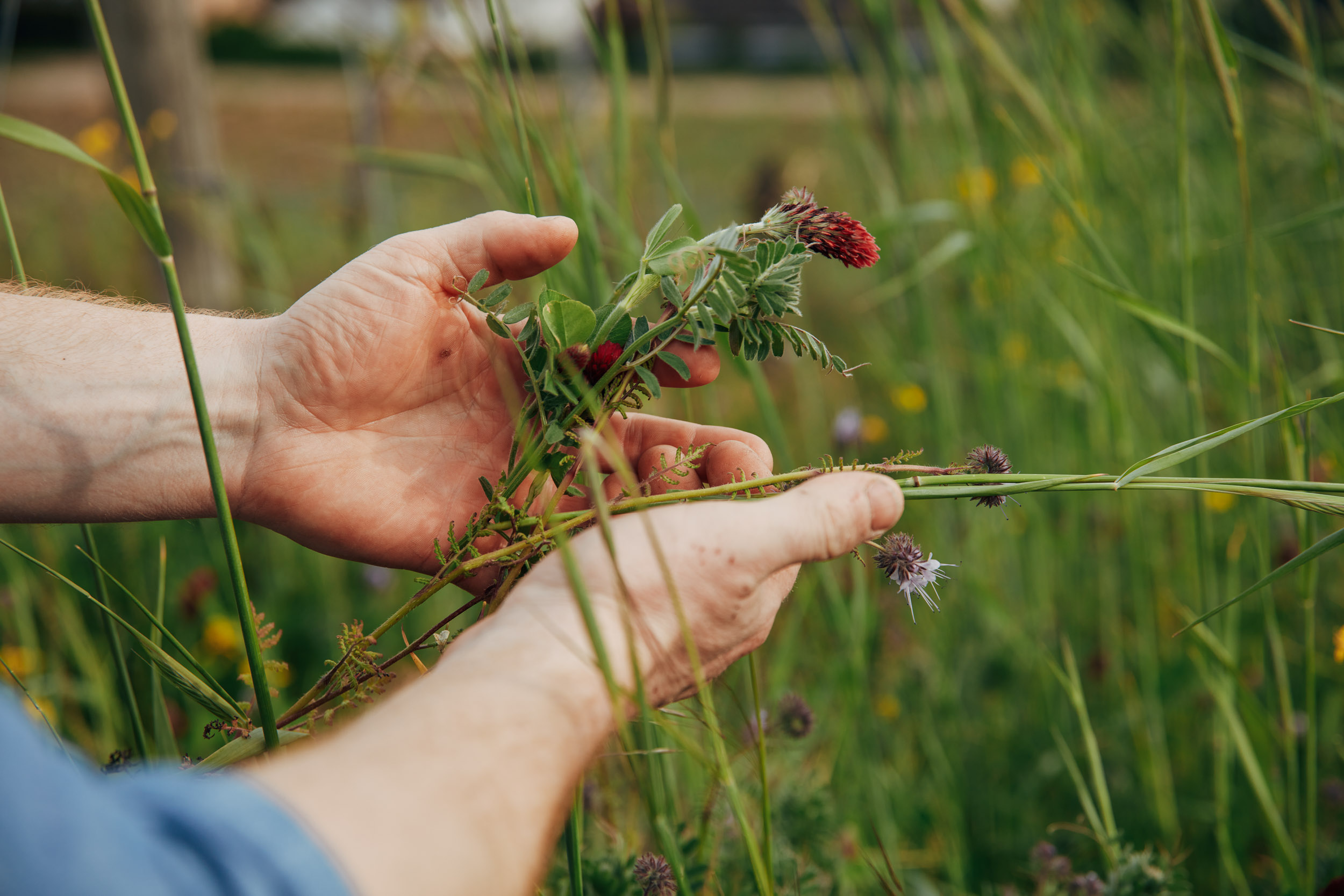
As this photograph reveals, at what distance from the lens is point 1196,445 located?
0.58 meters

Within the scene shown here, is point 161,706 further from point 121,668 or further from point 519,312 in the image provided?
point 519,312

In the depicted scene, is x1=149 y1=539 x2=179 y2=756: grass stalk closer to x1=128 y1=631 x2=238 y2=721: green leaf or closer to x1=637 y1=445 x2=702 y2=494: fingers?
x1=128 y1=631 x2=238 y2=721: green leaf

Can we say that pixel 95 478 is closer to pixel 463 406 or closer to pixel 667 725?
pixel 463 406

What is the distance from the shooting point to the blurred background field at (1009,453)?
94cm

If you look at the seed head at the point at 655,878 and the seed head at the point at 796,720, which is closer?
the seed head at the point at 655,878

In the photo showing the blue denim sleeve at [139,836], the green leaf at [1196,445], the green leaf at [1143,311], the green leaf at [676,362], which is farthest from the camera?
the green leaf at [1143,311]

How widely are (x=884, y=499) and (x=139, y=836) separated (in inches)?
17.8

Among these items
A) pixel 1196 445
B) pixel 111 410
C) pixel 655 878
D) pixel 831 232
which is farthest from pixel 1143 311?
pixel 111 410

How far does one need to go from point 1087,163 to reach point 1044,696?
0.89 metres

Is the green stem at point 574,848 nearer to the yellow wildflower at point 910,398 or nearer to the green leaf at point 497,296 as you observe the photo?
the green leaf at point 497,296

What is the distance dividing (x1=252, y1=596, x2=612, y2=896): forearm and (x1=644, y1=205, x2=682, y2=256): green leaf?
30 cm

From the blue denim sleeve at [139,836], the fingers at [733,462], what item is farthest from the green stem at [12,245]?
the fingers at [733,462]

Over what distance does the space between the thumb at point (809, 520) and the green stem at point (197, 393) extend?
1.00 feet

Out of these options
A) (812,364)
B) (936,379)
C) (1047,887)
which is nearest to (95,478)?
(1047,887)
